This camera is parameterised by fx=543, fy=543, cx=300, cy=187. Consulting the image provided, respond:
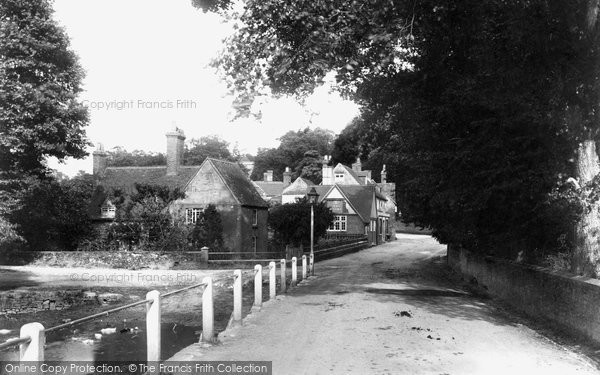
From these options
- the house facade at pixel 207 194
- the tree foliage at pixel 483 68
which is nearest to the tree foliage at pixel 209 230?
the house facade at pixel 207 194

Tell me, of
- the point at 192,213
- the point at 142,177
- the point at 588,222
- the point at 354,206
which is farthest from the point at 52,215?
the point at 354,206

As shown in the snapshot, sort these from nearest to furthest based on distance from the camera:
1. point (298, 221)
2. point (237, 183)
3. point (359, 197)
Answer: point (298, 221)
point (237, 183)
point (359, 197)

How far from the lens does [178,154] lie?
42.1 meters

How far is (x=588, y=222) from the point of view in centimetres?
1001

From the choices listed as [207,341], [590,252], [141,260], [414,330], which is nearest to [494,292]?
[590,252]

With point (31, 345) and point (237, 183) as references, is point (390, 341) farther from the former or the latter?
point (237, 183)

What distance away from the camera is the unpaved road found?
713 centimetres

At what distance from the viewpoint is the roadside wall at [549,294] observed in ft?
28.8

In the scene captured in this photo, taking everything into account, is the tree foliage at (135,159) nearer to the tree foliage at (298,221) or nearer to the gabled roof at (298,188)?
the gabled roof at (298,188)

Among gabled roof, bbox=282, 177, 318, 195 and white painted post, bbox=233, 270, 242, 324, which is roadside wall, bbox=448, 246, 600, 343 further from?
gabled roof, bbox=282, 177, 318, 195

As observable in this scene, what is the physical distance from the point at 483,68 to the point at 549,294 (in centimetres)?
485

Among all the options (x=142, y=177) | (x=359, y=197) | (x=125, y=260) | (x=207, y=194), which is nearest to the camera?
(x=125, y=260)

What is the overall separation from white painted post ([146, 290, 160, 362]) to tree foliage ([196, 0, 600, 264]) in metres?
4.34

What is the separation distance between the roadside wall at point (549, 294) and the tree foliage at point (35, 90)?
77.7ft
